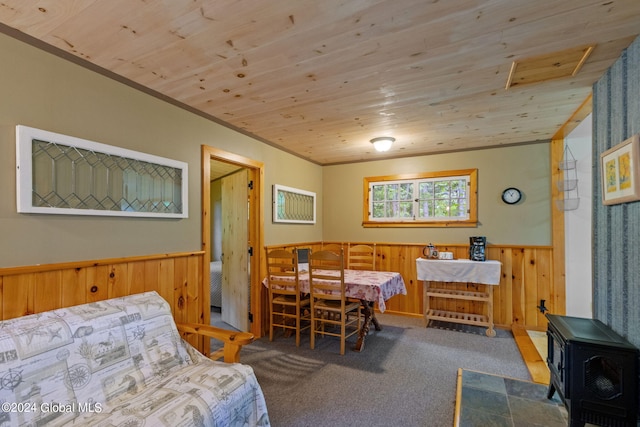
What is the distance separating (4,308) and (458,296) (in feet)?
13.2

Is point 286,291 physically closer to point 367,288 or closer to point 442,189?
point 367,288

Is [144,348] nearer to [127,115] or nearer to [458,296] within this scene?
[127,115]

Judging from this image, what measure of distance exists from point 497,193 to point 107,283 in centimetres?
426

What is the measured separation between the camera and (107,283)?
203 centimetres

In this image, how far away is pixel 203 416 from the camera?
1457 millimetres

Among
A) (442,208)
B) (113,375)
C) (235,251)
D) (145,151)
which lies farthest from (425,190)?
(113,375)

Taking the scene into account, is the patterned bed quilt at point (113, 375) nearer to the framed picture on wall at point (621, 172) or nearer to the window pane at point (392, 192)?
the framed picture on wall at point (621, 172)

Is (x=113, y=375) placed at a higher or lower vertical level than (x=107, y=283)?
lower

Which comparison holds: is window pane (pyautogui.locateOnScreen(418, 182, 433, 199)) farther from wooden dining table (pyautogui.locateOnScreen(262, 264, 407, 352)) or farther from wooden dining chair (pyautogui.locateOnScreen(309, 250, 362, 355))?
wooden dining chair (pyautogui.locateOnScreen(309, 250, 362, 355))

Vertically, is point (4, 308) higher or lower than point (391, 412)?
higher

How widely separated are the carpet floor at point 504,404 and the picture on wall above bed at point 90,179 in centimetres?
261

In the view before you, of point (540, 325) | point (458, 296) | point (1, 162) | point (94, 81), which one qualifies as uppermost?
point (94, 81)

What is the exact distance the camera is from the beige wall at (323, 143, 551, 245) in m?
3.76

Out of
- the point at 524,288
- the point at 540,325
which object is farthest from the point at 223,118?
the point at 540,325
